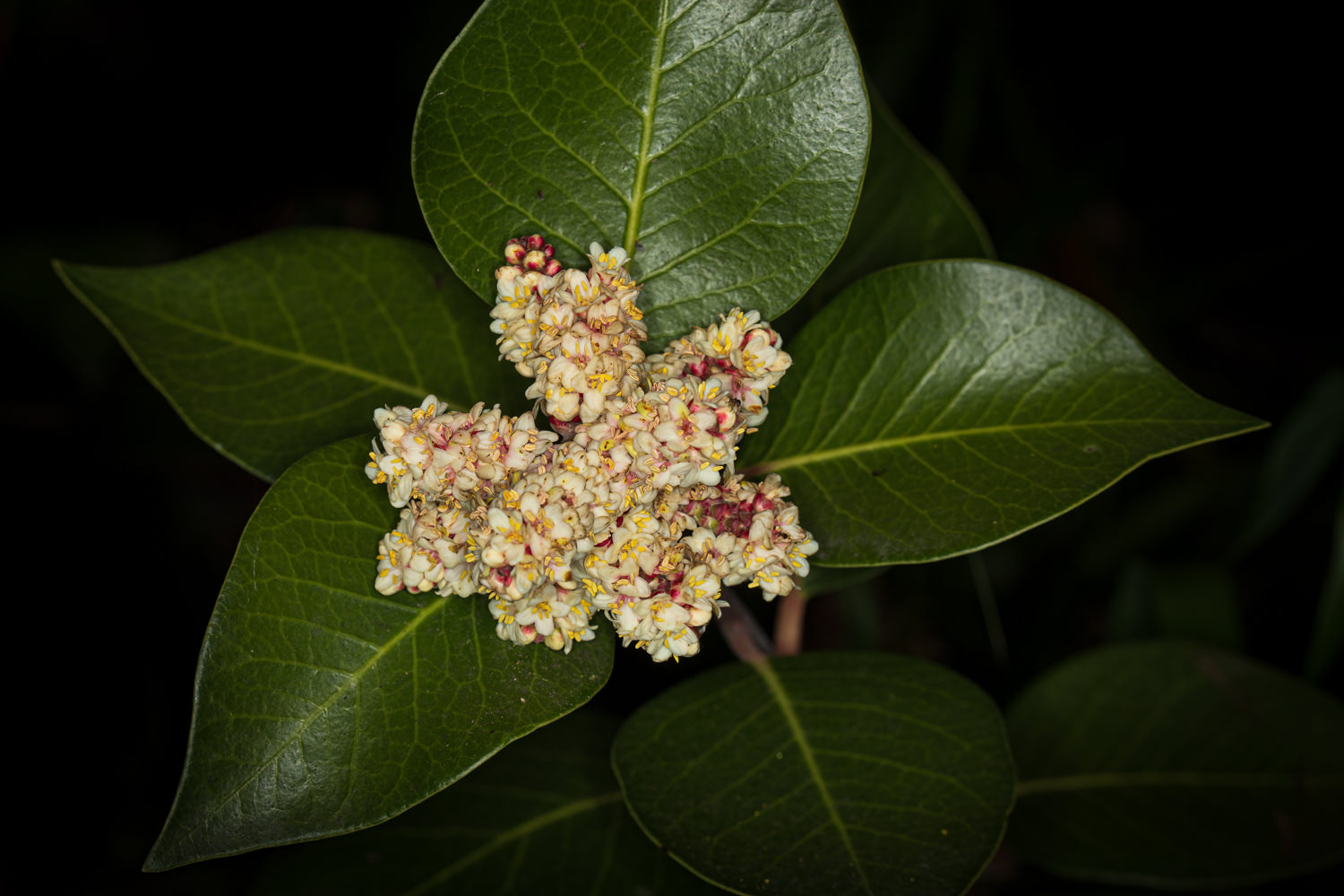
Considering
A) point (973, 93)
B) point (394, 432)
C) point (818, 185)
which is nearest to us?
point (394, 432)

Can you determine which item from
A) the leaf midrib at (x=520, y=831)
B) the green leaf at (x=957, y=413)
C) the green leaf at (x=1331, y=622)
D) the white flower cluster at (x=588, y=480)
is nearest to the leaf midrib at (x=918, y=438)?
the green leaf at (x=957, y=413)

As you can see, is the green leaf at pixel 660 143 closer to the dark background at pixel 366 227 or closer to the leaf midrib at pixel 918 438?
the leaf midrib at pixel 918 438

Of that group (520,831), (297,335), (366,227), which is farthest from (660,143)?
(366,227)

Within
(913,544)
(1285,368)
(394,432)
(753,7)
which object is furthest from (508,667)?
(1285,368)

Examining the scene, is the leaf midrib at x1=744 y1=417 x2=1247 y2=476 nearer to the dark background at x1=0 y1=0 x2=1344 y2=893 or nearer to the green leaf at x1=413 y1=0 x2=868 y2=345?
the green leaf at x1=413 y1=0 x2=868 y2=345

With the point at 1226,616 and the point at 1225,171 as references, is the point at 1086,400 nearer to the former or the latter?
the point at 1226,616
